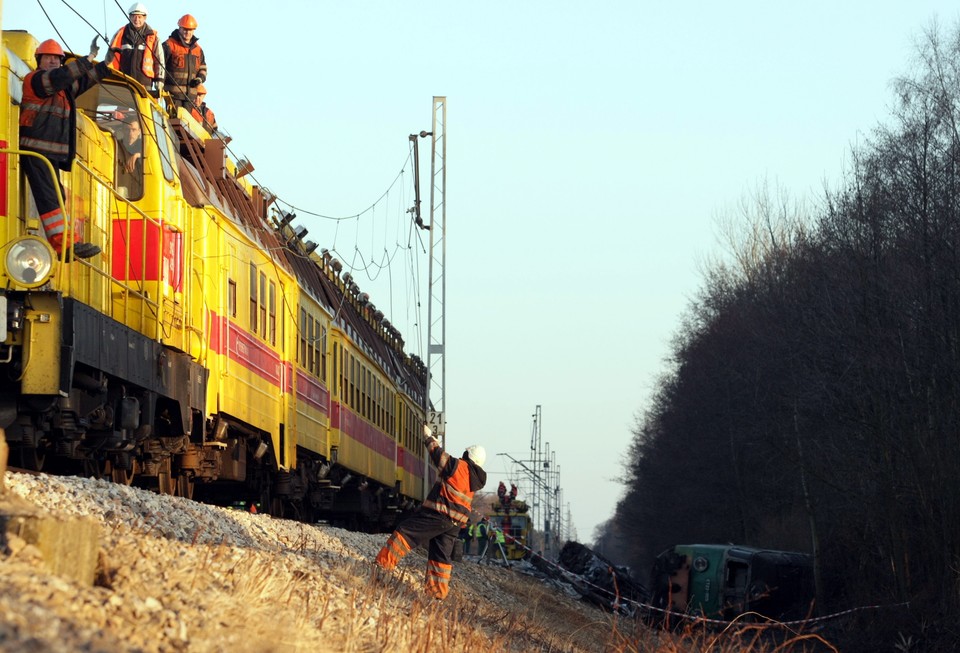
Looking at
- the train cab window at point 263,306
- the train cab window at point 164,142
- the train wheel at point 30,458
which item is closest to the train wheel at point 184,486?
the train cab window at point 263,306

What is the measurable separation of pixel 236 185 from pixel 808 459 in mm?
15968

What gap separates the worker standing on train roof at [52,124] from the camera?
1027 cm

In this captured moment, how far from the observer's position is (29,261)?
31.9ft

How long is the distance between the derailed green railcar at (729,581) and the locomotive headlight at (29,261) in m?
15.5

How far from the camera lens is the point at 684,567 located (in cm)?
2417

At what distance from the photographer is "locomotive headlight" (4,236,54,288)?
9.65 metres

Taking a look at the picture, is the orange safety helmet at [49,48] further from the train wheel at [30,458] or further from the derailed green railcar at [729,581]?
the derailed green railcar at [729,581]

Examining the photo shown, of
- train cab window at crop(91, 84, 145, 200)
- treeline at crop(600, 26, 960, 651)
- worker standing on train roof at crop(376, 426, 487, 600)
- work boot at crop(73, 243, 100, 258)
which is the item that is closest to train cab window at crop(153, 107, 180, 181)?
train cab window at crop(91, 84, 145, 200)

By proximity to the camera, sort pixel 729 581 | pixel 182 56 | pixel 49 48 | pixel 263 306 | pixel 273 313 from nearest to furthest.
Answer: pixel 49 48 → pixel 263 306 → pixel 273 313 → pixel 182 56 → pixel 729 581

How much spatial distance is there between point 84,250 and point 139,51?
5585mm

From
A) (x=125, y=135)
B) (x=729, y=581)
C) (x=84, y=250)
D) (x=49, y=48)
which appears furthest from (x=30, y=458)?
(x=729, y=581)

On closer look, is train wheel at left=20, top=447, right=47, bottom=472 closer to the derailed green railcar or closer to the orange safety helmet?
the orange safety helmet

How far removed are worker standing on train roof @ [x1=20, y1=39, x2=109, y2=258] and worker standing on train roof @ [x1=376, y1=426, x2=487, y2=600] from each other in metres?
3.46

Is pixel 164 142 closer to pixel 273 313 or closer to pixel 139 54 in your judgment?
pixel 139 54
